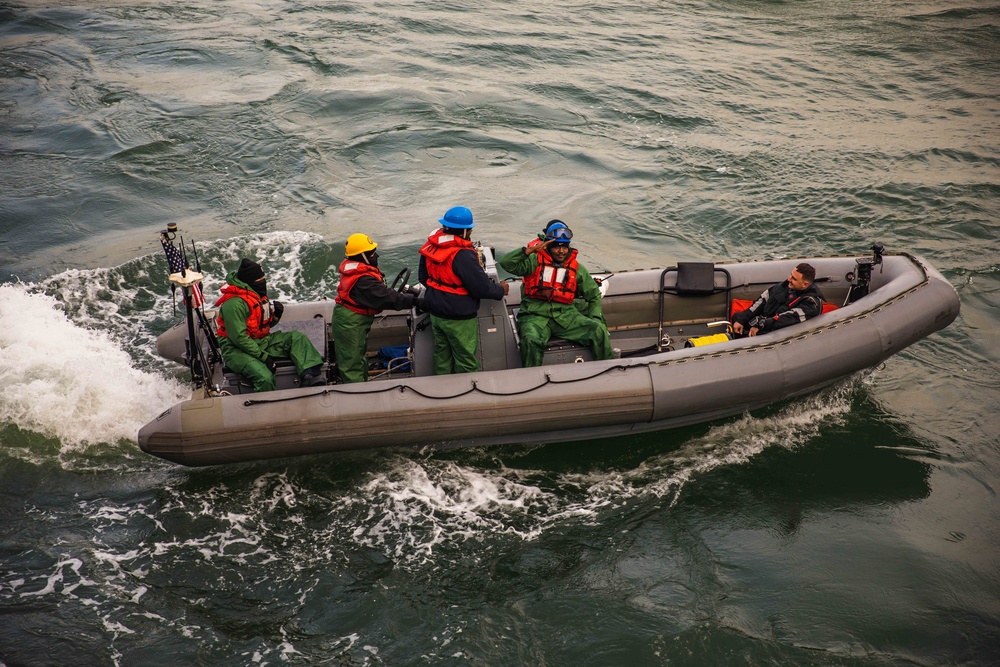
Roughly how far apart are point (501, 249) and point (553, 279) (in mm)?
3320

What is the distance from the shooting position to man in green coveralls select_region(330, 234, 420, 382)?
18.7 ft

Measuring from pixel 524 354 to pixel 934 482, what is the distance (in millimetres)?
3262

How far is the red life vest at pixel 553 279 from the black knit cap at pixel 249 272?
1.94 meters

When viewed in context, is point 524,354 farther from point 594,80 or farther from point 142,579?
point 594,80

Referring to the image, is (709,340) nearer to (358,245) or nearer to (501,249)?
(358,245)

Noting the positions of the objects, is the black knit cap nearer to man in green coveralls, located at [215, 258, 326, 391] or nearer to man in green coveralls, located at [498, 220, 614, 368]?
man in green coveralls, located at [215, 258, 326, 391]

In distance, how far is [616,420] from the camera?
5.89 metres

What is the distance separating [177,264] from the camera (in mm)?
5258

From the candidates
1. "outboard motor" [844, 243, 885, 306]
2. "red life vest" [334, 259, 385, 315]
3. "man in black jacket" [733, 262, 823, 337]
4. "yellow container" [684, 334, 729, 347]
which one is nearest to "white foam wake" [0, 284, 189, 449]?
"red life vest" [334, 259, 385, 315]

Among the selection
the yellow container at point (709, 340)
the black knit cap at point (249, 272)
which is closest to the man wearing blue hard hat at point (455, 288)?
the black knit cap at point (249, 272)

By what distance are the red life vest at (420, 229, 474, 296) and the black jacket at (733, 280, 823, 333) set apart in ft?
7.79

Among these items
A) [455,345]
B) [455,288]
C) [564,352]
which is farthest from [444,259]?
[564,352]

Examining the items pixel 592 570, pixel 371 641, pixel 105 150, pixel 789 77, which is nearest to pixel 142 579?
pixel 371 641

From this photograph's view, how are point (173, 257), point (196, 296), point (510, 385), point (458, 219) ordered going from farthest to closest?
point (510, 385) → point (458, 219) → point (196, 296) → point (173, 257)
